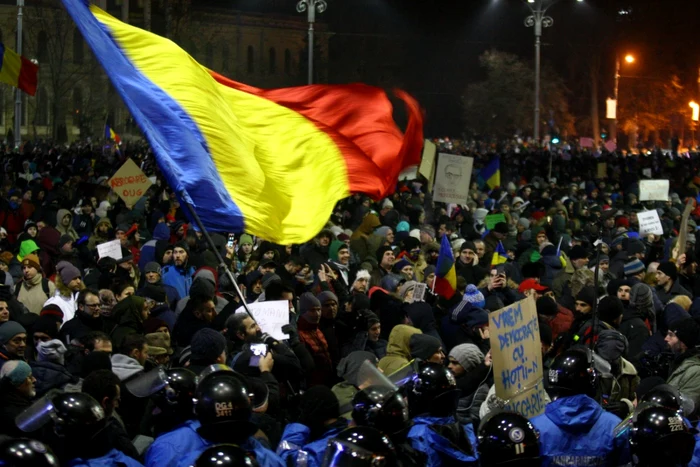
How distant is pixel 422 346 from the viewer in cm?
755

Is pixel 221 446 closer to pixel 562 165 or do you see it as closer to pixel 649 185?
pixel 649 185

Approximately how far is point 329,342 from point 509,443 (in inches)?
173

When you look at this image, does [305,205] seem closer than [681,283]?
Yes

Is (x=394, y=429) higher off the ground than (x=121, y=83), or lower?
lower

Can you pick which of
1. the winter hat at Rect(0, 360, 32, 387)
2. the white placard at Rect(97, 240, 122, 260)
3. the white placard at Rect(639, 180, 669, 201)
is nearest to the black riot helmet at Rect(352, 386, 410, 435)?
the winter hat at Rect(0, 360, 32, 387)

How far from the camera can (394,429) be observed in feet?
16.0

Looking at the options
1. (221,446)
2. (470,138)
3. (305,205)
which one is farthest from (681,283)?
(470,138)

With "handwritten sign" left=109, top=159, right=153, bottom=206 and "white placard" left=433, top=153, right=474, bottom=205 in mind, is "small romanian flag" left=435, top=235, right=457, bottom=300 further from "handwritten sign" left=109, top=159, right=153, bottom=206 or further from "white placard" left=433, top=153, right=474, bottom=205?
"handwritten sign" left=109, top=159, right=153, bottom=206

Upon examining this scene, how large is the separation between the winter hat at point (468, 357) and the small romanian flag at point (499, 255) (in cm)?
591

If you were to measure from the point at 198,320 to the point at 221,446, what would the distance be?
4.75 metres

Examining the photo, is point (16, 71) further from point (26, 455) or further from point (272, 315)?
point (26, 455)

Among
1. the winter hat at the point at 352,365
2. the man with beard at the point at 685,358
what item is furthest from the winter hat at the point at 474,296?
the winter hat at the point at 352,365

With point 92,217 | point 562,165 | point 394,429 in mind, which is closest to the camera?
point 394,429

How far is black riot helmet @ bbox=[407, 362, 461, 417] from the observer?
5414mm
